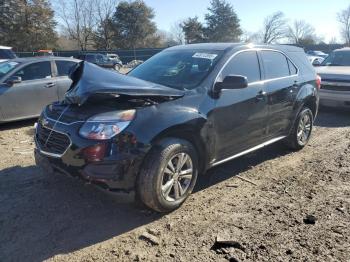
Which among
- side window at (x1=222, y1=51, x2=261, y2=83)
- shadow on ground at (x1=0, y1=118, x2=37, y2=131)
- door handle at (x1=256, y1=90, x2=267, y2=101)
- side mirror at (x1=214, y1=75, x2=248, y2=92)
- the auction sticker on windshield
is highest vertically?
the auction sticker on windshield

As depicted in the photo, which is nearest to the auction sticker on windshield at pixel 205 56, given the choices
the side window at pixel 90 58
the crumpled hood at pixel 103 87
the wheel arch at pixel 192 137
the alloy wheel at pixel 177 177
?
the crumpled hood at pixel 103 87

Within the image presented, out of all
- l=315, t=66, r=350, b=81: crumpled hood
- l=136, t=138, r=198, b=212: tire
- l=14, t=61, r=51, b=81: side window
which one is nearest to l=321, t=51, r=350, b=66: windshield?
l=315, t=66, r=350, b=81: crumpled hood

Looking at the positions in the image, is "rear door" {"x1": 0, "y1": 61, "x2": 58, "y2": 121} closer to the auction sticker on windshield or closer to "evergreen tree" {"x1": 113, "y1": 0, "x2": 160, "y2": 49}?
the auction sticker on windshield

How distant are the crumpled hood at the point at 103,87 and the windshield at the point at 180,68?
390 millimetres

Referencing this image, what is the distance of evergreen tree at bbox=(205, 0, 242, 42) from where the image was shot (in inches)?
2494

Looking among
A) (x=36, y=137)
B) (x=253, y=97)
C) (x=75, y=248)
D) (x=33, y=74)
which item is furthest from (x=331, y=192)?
(x=33, y=74)

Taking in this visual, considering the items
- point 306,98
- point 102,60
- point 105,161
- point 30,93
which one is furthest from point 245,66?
point 102,60

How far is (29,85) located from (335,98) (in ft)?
24.3

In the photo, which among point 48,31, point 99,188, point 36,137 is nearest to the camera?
point 99,188

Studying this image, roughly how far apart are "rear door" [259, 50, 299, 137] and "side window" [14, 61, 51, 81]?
5.35 meters

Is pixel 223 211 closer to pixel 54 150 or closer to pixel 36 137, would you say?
pixel 54 150

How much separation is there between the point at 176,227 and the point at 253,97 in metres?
2.12

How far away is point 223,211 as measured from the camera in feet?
14.0

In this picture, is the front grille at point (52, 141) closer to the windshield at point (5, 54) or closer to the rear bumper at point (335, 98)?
the rear bumper at point (335, 98)
